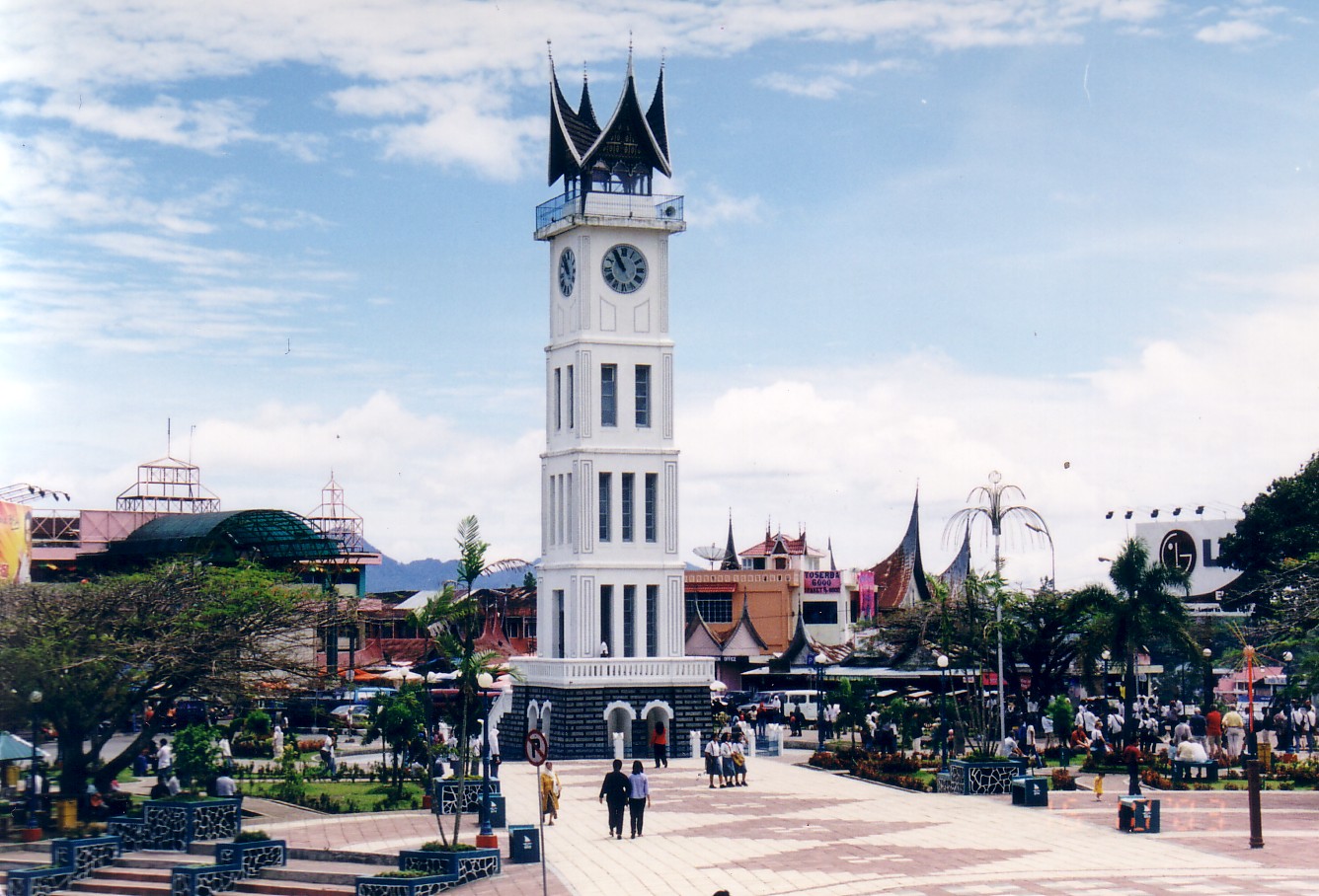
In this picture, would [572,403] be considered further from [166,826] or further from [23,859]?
[23,859]

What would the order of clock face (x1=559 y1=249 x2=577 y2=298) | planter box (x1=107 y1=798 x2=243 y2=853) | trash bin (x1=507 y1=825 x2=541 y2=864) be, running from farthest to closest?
1. clock face (x1=559 y1=249 x2=577 y2=298)
2. planter box (x1=107 y1=798 x2=243 y2=853)
3. trash bin (x1=507 y1=825 x2=541 y2=864)

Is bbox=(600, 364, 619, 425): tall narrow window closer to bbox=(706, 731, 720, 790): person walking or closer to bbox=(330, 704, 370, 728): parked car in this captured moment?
bbox=(330, 704, 370, 728): parked car

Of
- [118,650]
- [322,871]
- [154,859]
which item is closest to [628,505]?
[118,650]

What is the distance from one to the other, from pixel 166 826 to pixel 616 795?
9.24 meters

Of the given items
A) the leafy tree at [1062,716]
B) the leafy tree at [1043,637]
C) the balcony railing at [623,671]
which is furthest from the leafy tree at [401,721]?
the leafy tree at [1043,637]

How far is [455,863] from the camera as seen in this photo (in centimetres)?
2891

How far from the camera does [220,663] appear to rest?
128ft

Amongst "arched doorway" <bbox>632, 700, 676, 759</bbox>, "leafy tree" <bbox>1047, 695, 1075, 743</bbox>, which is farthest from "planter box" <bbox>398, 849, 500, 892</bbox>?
"arched doorway" <bbox>632, 700, 676, 759</bbox>

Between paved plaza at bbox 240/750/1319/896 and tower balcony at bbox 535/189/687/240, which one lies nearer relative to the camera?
paved plaza at bbox 240/750/1319/896

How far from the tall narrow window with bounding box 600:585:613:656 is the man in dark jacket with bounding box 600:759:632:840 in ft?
75.5

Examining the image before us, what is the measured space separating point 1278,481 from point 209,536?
165 ft

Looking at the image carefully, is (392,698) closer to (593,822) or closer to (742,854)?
(593,822)

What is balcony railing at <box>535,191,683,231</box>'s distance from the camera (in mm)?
56875

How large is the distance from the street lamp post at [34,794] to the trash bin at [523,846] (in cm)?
1053
